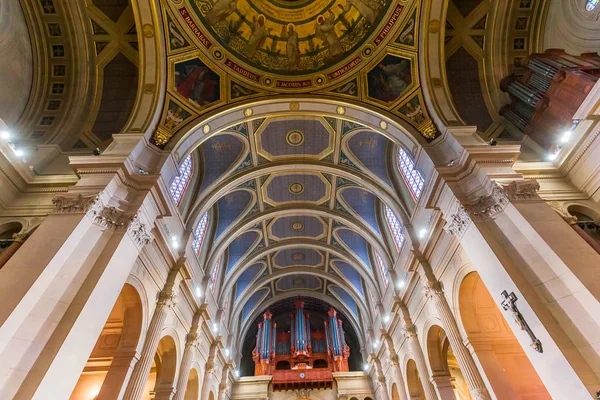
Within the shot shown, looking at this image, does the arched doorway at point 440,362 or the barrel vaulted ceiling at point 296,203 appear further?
the barrel vaulted ceiling at point 296,203

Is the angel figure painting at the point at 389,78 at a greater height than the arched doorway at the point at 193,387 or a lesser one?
greater

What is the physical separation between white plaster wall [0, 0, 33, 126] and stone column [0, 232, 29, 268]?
4.12 meters

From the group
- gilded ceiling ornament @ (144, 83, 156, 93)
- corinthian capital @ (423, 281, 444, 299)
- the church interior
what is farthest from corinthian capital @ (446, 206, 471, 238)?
gilded ceiling ornament @ (144, 83, 156, 93)

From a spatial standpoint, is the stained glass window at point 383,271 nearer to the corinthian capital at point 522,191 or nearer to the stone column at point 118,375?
the corinthian capital at point 522,191

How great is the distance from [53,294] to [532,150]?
524 inches

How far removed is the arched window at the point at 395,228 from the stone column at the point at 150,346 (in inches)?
378

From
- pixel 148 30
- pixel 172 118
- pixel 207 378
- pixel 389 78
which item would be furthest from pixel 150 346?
pixel 389 78

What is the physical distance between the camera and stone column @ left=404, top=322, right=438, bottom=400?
10.6m

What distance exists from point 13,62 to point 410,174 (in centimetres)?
1412

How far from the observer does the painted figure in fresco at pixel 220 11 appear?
10.9 metres

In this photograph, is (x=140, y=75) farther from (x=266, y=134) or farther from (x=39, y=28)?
(x=266, y=134)

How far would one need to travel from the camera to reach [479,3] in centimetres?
1109

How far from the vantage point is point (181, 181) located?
12398 millimetres

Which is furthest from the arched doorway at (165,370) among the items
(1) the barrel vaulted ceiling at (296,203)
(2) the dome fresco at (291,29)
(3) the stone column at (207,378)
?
(2) the dome fresco at (291,29)
